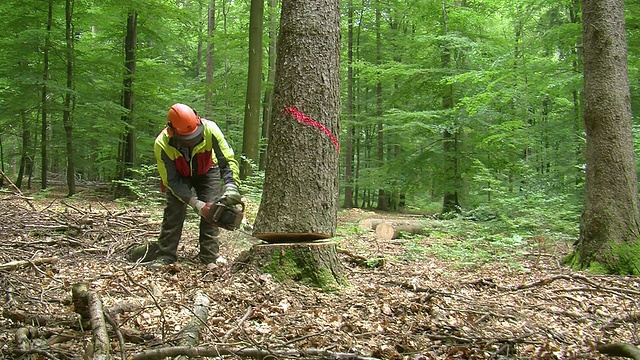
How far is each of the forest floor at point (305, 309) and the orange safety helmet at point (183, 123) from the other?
133cm

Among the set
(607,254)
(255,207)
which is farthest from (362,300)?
(255,207)

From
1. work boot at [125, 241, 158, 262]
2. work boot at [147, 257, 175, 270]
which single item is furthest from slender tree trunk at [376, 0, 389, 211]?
work boot at [147, 257, 175, 270]

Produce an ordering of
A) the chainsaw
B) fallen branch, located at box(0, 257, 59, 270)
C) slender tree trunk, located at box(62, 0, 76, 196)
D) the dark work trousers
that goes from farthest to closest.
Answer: slender tree trunk, located at box(62, 0, 76, 196) < the dark work trousers < the chainsaw < fallen branch, located at box(0, 257, 59, 270)

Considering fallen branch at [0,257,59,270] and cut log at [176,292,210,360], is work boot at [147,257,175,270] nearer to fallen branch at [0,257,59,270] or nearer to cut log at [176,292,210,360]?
fallen branch at [0,257,59,270]

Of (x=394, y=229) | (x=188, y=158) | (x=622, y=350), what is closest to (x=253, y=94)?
(x=394, y=229)

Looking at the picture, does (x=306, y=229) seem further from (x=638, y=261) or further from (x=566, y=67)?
(x=566, y=67)

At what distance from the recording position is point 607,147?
535 centimetres

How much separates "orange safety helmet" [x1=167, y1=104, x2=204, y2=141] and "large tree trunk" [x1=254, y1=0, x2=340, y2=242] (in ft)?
3.33

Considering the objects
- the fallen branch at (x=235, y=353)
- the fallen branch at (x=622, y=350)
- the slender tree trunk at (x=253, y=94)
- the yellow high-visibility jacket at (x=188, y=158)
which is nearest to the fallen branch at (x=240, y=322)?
the fallen branch at (x=235, y=353)

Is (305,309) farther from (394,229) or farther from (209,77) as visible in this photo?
(209,77)

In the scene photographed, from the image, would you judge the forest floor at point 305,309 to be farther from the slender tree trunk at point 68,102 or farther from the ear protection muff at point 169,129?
the slender tree trunk at point 68,102

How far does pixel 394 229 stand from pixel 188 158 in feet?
17.5

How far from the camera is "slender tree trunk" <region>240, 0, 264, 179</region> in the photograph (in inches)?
415

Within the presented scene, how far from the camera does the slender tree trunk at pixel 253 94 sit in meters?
10.5
